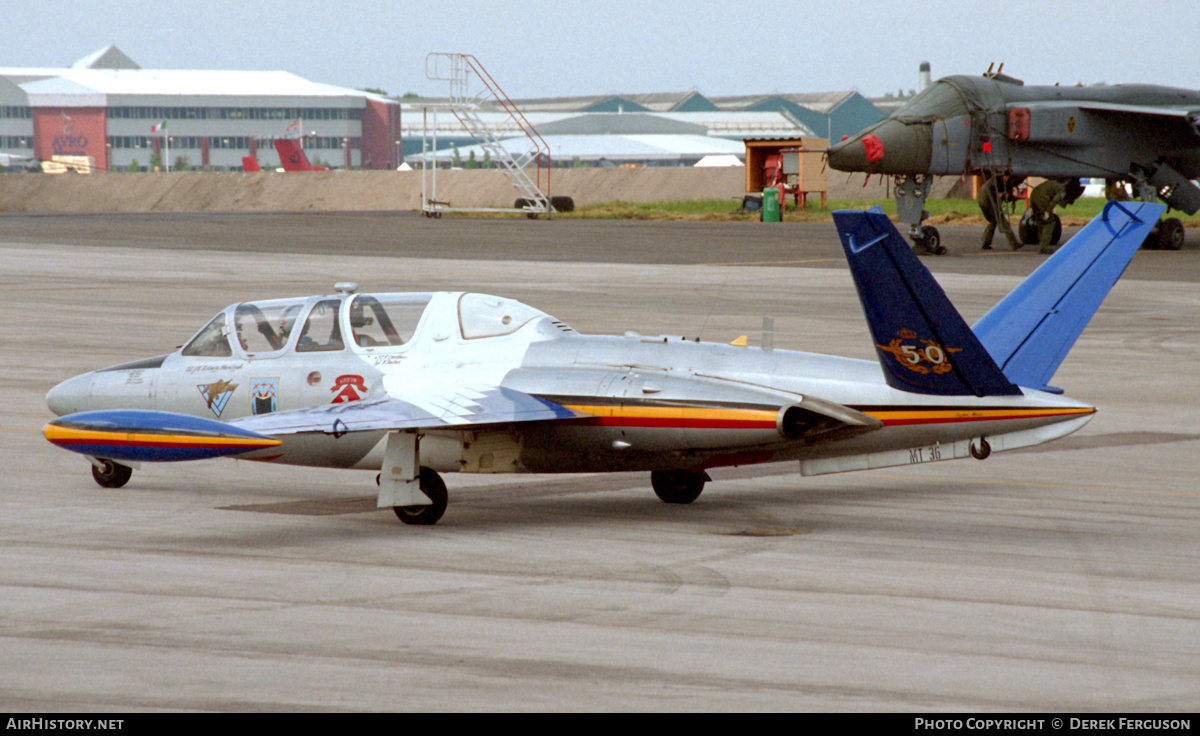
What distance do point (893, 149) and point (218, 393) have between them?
30410 millimetres

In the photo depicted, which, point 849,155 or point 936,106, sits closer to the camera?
point 849,155

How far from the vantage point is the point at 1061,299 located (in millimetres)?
12086

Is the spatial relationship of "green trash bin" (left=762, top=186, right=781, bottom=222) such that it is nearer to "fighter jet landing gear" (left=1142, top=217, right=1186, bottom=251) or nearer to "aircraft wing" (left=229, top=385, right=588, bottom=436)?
"fighter jet landing gear" (left=1142, top=217, right=1186, bottom=251)

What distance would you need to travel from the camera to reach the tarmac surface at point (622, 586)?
306 inches

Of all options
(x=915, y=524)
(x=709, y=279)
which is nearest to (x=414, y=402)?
(x=915, y=524)

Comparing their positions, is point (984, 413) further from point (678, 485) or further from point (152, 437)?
point (152, 437)

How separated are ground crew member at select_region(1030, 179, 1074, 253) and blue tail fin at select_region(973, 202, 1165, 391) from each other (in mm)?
34929

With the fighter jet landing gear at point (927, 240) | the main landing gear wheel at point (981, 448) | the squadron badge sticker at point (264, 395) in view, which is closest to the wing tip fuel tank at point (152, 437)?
the squadron badge sticker at point (264, 395)

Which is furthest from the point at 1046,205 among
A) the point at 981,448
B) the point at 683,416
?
the point at 683,416

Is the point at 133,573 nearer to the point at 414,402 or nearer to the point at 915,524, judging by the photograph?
the point at 414,402

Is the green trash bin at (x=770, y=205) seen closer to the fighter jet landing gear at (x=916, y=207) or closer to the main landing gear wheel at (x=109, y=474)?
the fighter jet landing gear at (x=916, y=207)

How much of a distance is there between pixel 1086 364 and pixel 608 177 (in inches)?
2888

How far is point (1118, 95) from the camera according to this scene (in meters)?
44.1
